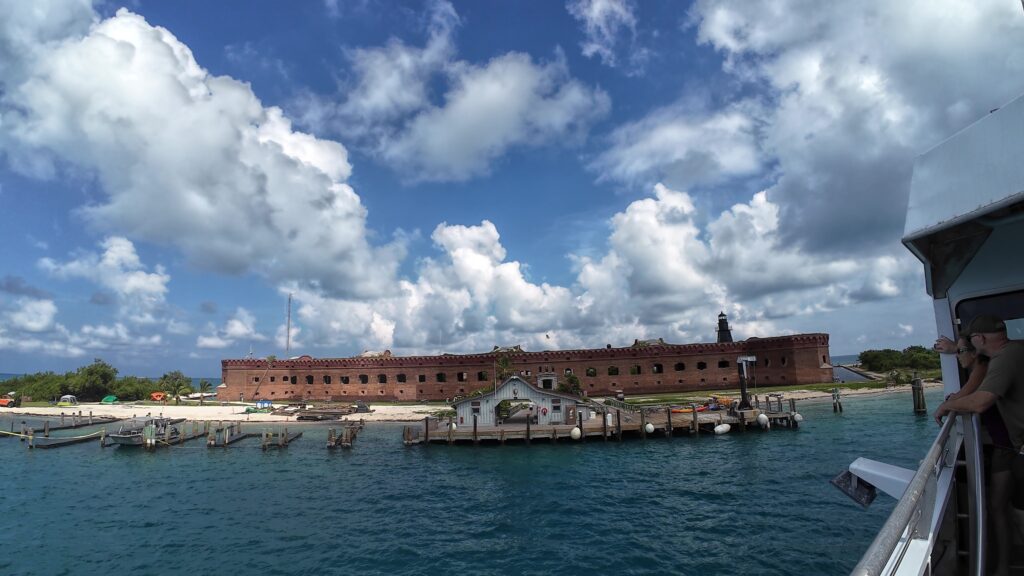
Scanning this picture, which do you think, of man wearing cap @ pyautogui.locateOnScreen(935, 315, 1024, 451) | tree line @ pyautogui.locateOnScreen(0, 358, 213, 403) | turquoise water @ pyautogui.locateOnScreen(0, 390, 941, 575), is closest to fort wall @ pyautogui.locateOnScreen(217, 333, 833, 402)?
tree line @ pyautogui.locateOnScreen(0, 358, 213, 403)

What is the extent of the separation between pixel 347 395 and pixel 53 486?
44.7 metres

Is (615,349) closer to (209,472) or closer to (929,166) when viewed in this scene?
(209,472)

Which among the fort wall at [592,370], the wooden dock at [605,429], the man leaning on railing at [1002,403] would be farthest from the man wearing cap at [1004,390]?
the fort wall at [592,370]

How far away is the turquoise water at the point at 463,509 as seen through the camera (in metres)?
18.5

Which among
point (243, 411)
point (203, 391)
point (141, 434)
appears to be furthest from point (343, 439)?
point (203, 391)

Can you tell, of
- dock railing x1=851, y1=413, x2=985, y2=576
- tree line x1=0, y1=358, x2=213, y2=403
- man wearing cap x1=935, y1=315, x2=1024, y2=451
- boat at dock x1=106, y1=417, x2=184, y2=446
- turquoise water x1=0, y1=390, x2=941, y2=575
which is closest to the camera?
dock railing x1=851, y1=413, x2=985, y2=576

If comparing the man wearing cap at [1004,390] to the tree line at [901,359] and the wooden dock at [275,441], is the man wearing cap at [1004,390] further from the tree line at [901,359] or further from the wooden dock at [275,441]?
the tree line at [901,359]

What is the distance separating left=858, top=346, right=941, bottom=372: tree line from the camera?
90.0 m

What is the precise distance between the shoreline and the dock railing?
55221 mm

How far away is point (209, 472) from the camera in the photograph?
35.2 m

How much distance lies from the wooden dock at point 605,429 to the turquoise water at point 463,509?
1085 millimetres

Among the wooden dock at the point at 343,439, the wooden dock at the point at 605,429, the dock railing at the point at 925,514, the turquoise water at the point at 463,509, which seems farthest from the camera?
the wooden dock at the point at 343,439

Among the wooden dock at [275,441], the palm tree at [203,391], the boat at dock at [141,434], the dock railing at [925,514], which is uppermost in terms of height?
the dock railing at [925,514]

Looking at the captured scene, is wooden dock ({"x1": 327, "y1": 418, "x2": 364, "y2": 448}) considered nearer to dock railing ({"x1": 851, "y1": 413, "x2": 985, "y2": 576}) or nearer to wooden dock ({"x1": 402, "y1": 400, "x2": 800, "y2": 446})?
wooden dock ({"x1": 402, "y1": 400, "x2": 800, "y2": 446})
